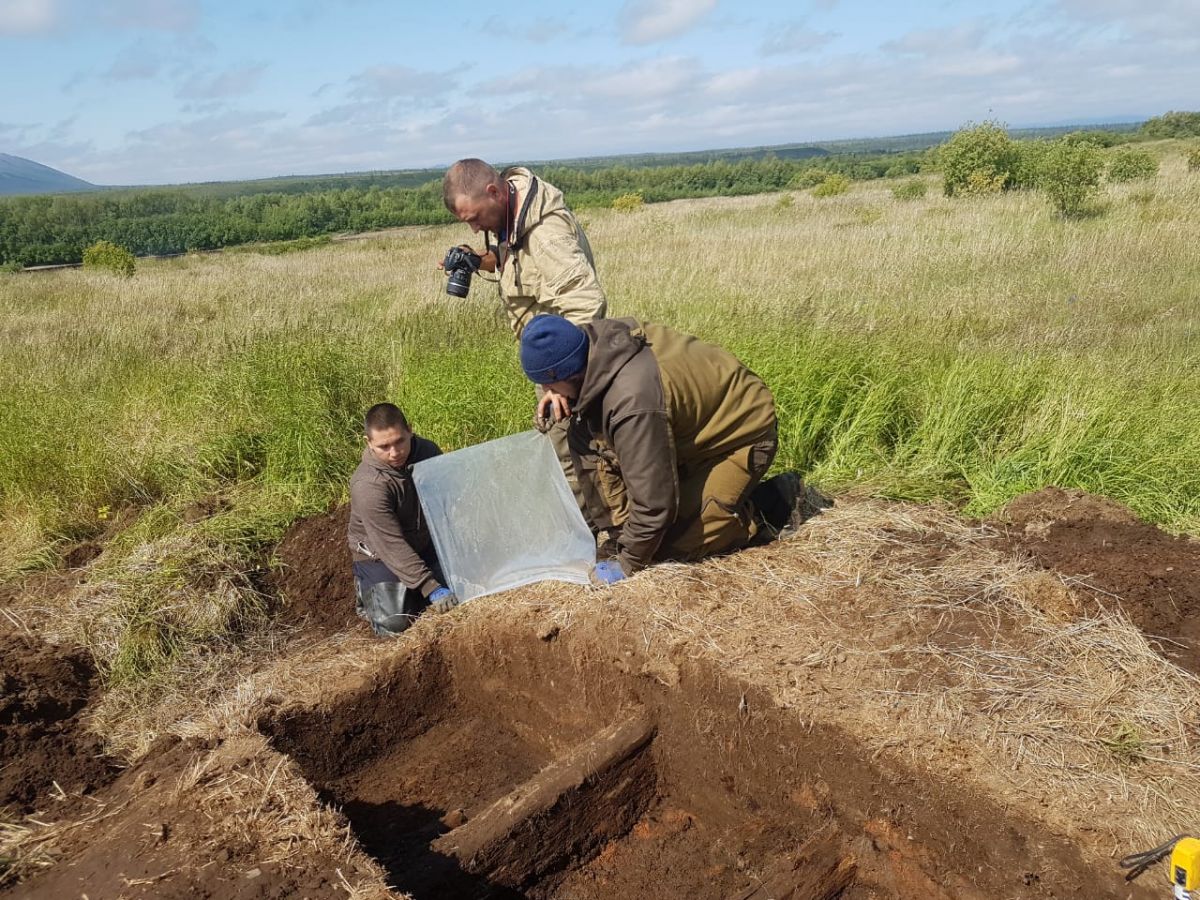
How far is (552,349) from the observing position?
9.55ft

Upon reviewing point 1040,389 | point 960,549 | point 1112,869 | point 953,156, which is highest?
point 953,156

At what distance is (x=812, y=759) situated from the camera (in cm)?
286

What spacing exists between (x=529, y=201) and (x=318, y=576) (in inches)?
93.0

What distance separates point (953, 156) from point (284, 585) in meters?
19.5

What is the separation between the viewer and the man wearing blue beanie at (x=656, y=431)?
2982 millimetres

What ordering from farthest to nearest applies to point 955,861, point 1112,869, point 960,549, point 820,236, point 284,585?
1. point 820,236
2. point 284,585
3. point 960,549
4. point 955,861
5. point 1112,869

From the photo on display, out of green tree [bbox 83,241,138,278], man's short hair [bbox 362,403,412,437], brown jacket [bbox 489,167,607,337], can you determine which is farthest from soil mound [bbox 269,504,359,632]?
green tree [bbox 83,241,138,278]

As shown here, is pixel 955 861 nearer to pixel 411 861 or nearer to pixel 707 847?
pixel 707 847

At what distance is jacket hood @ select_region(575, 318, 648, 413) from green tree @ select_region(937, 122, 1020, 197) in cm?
1765

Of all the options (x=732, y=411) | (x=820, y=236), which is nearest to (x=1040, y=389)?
(x=732, y=411)

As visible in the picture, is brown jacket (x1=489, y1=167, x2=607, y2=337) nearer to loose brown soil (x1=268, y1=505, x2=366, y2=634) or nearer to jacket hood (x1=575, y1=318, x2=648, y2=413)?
jacket hood (x1=575, y1=318, x2=648, y2=413)

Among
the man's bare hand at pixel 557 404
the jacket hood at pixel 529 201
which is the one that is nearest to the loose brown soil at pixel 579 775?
the man's bare hand at pixel 557 404

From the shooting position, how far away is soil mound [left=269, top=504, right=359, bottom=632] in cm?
427

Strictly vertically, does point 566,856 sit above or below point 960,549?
below
